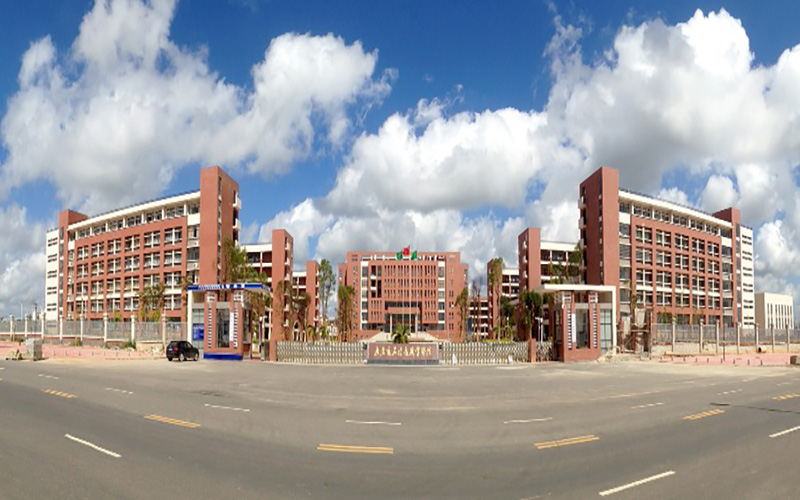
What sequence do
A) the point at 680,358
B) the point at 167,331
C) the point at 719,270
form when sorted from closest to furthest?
1. the point at 680,358
2. the point at 167,331
3. the point at 719,270

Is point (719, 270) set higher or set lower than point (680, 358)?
higher

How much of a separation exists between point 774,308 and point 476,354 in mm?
142892

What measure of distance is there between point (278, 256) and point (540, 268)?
179ft

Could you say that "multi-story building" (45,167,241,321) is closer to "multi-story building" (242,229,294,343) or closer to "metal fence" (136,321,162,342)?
"multi-story building" (242,229,294,343)

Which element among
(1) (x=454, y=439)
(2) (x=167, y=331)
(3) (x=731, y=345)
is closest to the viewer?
(1) (x=454, y=439)

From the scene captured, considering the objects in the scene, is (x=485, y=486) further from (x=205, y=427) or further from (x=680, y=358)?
(x=680, y=358)

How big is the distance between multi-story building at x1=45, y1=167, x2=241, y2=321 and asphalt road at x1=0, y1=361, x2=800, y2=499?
6350 centimetres

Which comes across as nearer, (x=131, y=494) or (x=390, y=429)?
(x=131, y=494)

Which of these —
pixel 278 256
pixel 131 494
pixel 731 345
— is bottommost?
pixel 731 345

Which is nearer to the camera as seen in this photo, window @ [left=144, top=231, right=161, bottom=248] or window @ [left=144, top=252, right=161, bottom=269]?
window @ [left=144, top=252, right=161, bottom=269]

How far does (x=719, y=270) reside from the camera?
104 meters

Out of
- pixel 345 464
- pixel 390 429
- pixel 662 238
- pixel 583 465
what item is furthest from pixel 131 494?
pixel 662 238

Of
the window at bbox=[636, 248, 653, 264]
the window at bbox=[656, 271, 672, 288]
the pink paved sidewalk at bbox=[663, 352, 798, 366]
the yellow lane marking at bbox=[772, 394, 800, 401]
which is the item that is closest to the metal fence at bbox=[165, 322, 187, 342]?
the pink paved sidewalk at bbox=[663, 352, 798, 366]

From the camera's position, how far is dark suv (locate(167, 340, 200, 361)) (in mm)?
43750
